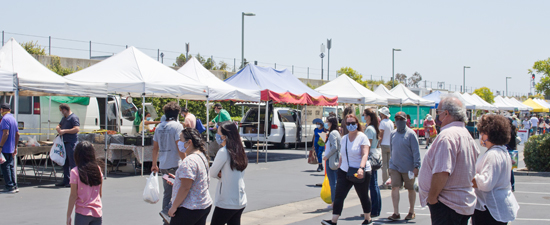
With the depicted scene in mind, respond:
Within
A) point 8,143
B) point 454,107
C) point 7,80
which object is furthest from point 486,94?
point 454,107

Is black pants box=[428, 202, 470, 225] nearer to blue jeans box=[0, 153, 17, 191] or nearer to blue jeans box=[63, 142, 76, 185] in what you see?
blue jeans box=[63, 142, 76, 185]

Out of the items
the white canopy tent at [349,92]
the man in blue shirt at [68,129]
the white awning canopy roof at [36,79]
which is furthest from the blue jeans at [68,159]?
the white canopy tent at [349,92]

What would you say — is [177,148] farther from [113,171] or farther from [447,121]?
[113,171]

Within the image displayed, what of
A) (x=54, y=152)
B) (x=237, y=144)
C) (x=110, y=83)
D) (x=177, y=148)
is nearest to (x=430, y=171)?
(x=237, y=144)

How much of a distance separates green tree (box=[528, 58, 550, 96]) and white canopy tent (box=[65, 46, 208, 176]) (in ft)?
47.5

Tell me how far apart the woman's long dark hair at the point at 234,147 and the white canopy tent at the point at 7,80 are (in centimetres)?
644

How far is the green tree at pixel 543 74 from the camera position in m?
19.9

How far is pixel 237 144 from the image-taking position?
4844 millimetres

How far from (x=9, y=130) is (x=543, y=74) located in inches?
773

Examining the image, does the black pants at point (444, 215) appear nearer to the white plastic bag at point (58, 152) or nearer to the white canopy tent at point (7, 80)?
the white plastic bag at point (58, 152)

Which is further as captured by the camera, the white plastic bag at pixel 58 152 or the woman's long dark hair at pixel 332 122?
the white plastic bag at pixel 58 152

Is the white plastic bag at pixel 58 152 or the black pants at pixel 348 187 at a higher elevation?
the white plastic bag at pixel 58 152

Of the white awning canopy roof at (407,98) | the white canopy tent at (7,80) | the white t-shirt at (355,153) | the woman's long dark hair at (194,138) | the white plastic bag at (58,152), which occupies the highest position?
the white awning canopy roof at (407,98)

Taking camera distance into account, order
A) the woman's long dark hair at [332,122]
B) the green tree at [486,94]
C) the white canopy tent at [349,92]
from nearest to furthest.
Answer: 1. the woman's long dark hair at [332,122]
2. the white canopy tent at [349,92]
3. the green tree at [486,94]
